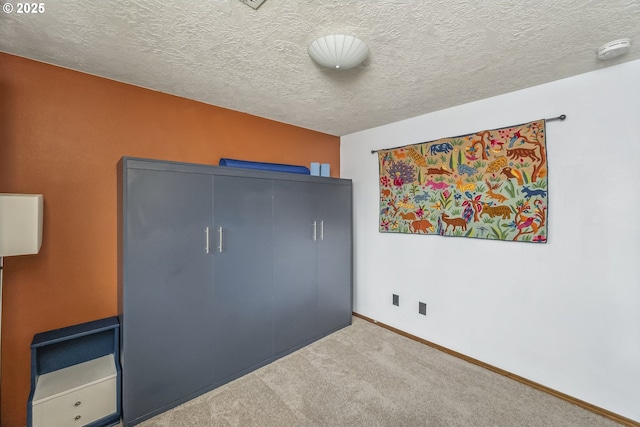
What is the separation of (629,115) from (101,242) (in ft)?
12.2

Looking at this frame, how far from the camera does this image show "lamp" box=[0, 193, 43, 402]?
55.4 inches

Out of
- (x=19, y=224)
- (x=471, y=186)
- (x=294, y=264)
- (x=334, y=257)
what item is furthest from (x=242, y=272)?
(x=471, y=186)

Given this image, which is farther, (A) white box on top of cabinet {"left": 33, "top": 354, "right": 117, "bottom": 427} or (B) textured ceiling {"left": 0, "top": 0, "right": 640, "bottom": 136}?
(A) white box on top of cabinet {"left": 33, "top": 354, "right": 117, "bottom": 427}

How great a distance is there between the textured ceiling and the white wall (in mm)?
235

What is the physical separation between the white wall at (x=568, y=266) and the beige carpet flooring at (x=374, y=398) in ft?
0.76

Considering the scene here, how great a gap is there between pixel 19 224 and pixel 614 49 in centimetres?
350

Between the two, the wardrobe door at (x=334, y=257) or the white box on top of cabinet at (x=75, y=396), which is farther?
the wardrobe door at (x=334, y=257)

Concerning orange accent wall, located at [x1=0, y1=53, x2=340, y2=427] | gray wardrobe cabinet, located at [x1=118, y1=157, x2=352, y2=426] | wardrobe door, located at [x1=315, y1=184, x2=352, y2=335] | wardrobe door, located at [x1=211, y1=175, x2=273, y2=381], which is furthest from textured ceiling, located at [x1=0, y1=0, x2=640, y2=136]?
wardrobe door, located at [x1=315, y1=184, x2=352, y2=335]

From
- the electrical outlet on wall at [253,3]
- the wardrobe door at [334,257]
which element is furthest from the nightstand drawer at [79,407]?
the electrical outlet on wall at [253,3]

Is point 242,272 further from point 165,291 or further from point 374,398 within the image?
point 374,398

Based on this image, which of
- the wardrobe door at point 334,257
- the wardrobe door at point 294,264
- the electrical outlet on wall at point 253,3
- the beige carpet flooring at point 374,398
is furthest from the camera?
the wardrobe door at point 334,257

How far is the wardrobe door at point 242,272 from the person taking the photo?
2.10 m

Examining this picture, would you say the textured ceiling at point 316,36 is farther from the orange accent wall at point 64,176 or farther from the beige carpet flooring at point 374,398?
the beige carpet flooring at point 374,398

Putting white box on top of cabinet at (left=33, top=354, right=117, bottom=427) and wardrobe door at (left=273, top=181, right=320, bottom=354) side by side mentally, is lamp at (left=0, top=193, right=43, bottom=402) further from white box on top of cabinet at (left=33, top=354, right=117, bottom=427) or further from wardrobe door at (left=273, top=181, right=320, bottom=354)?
wardrobe door at (left=273, top=181, right=320, bottom=354)
